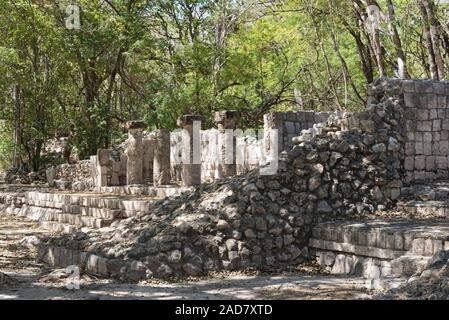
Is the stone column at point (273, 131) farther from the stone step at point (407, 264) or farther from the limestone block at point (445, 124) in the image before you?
the stone step at point (407, 264)

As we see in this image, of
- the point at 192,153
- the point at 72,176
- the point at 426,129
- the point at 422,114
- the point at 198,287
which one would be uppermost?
the point at 422,114

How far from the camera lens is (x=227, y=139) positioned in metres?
16.9

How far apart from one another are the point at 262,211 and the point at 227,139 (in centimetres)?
662

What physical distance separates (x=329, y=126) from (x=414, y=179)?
183cm

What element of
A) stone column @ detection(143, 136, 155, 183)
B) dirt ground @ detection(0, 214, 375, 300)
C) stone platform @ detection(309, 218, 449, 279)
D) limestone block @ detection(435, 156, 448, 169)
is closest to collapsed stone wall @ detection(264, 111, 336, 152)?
limestone block @ detection(435, 156, 448, 169)

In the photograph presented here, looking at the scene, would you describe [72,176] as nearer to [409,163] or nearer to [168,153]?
[168,153]

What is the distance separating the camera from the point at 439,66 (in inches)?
628

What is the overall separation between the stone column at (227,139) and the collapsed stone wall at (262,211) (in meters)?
4.56

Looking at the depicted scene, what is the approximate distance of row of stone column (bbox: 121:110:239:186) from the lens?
55.2 ft

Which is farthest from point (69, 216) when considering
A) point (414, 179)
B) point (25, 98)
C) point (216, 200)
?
point (25, 98)

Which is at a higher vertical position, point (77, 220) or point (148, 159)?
point (148, 159)

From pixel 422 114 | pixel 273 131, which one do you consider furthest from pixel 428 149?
pixel 273 131

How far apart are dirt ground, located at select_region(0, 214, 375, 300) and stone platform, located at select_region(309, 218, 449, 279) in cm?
35

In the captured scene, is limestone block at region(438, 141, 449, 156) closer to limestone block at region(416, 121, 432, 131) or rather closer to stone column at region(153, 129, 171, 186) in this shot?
limestone block at region(416, 121, 432, 131)
